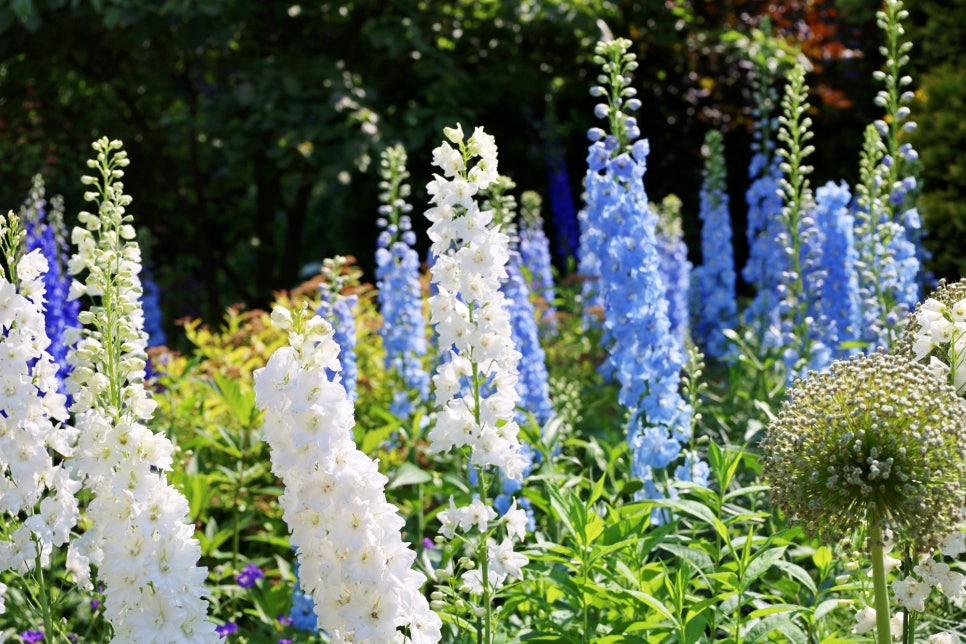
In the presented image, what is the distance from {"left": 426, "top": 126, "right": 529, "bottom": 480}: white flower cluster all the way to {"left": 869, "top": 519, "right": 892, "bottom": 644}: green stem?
82 cm

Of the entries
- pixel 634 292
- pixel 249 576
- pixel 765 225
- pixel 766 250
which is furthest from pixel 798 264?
pixel 249 576

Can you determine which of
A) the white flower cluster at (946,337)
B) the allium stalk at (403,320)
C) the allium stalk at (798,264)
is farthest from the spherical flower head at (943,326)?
the allium stalk at (403,320)

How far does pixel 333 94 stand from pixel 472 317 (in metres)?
5.02

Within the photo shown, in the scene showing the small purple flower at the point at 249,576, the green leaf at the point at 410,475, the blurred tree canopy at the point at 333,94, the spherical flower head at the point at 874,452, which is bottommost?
the small purple flower at the point at 249,576

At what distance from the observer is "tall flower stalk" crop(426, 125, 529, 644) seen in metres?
2.52

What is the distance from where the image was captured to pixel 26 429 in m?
2.52

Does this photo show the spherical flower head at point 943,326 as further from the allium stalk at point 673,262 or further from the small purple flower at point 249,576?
the allium stalk at point 673,262

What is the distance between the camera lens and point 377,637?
2074mm

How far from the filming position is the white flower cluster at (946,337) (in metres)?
2.28

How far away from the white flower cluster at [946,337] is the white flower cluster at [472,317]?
2.99 ft

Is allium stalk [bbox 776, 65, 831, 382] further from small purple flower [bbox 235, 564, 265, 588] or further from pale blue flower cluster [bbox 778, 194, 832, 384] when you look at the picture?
small purple flower [bbox 235, 564, 265, 588]

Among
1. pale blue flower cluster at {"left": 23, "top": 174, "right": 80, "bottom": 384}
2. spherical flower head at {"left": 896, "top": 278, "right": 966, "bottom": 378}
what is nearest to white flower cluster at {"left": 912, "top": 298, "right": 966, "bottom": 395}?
spherical flower head at {"left": 896, "top": 278, "right": 966, "bottom": 378}

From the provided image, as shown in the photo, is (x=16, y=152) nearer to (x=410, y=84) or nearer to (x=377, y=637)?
(x=410, y=84)

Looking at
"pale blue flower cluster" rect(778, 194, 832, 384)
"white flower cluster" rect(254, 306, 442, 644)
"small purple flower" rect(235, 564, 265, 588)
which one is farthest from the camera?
"pale blue flower cluster" rect(778, 194, 832, 384)
